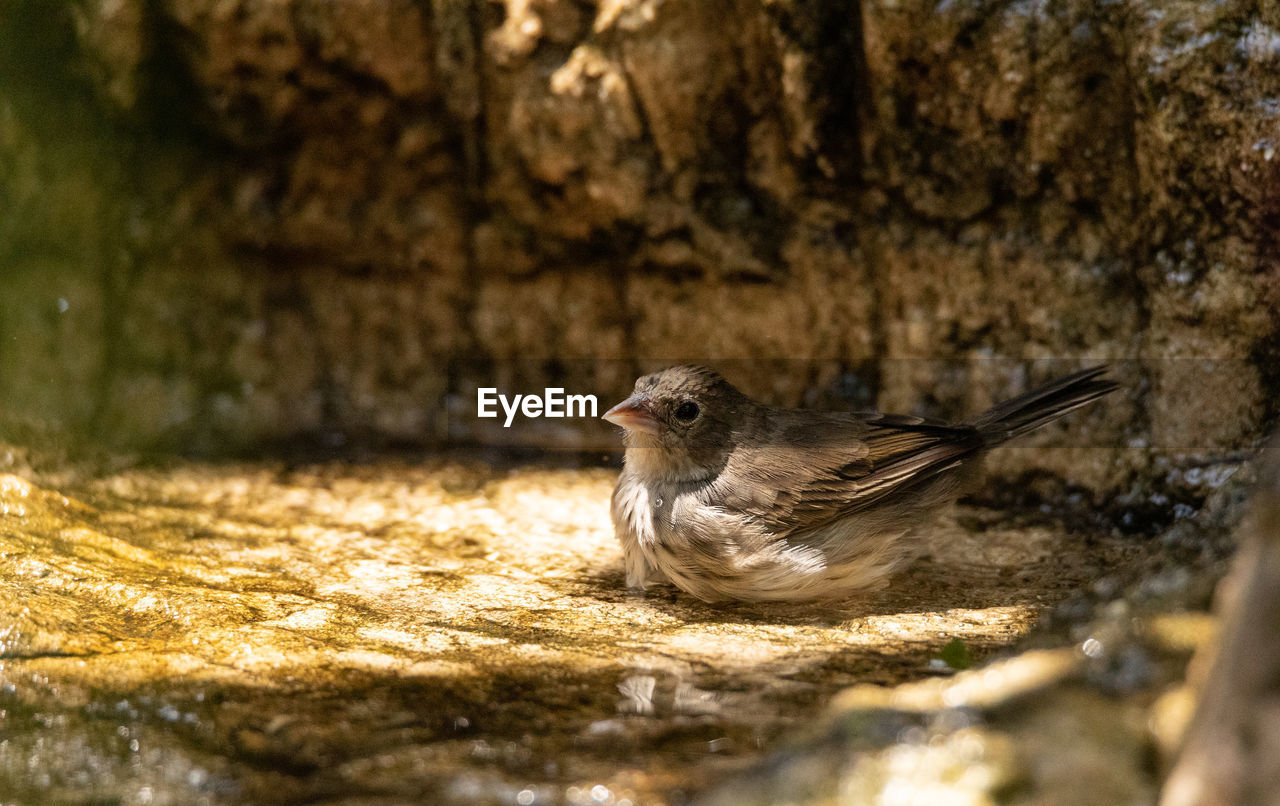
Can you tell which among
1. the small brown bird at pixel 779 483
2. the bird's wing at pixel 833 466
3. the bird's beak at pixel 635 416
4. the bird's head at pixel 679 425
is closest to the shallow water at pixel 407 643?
the small brown bird at pixel 779 483

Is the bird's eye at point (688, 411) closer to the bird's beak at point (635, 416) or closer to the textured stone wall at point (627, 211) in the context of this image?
the bird's beak at point (635, 416)

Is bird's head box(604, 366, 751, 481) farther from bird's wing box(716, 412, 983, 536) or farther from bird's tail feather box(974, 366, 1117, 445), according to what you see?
bird's tail feather box(974, 366, 1117, 445)

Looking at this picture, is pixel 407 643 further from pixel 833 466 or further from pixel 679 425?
pixel 833 466

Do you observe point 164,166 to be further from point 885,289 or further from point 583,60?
point 885,289

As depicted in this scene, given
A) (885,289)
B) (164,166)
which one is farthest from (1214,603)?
(164,166)

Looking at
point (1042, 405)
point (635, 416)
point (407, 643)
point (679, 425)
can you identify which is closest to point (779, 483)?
point (679, 425)

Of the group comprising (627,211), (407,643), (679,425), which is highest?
(627,211)
